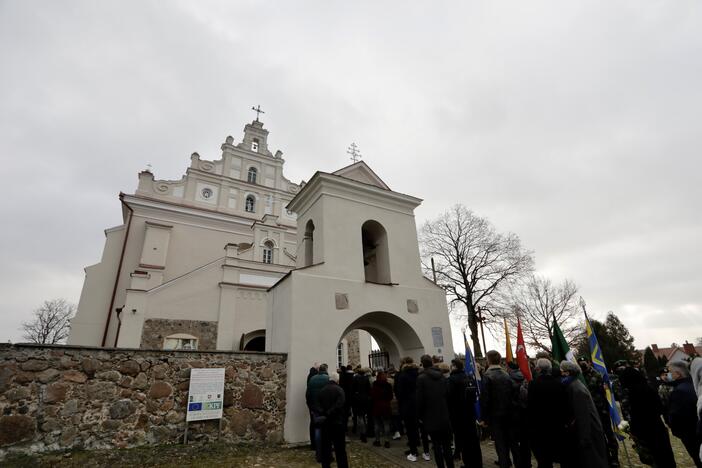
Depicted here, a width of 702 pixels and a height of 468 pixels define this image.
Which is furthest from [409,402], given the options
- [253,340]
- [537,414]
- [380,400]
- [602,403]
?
[253,340]

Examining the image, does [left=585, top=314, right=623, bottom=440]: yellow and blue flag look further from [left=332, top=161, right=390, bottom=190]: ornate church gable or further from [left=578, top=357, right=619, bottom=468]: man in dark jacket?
[left=332, top=161, right=390, bottom=190]: ornate church gable

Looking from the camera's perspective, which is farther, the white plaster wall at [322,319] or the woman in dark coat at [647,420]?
the white plaster wall at [322,319]

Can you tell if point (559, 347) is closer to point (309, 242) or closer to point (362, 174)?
point (362, 174)

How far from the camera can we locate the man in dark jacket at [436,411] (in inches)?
206

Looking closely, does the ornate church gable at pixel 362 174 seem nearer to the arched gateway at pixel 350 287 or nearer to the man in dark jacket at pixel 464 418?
the arched gateway at pixel 350 287

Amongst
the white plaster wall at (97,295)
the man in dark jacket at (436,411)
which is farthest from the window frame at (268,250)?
the man in dark jacket at (436,411)

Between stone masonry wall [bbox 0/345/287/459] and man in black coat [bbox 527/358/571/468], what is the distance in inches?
193

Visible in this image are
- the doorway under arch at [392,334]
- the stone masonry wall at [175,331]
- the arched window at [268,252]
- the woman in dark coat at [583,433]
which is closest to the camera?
the woman in dark coat at [583,433]

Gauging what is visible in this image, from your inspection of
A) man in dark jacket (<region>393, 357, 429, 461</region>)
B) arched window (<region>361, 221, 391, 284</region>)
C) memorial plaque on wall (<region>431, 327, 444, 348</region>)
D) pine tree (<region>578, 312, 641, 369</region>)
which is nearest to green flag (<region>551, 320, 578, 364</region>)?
man in dark jacket (<region>393, 357, 429, 461</region>)

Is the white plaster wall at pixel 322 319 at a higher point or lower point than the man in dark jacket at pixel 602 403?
higher

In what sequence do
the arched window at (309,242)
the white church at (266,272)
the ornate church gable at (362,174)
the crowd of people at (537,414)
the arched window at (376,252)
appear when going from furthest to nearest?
the arched window at (309,242) → the ornate church gable at (362,174) → the arched window at (376,252) → the white church at (266,272) → the crowd of people at (537,414)

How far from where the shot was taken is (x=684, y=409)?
4.52 m

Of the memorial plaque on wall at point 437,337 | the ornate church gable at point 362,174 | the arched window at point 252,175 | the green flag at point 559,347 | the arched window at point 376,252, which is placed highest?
the arched window at point 252,175

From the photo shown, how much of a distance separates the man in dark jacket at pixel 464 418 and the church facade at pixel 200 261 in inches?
353
